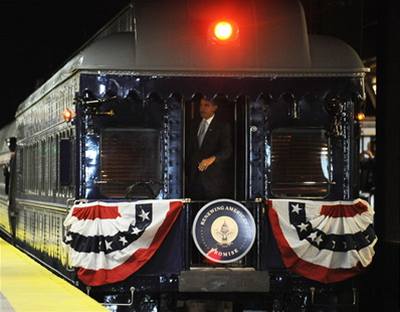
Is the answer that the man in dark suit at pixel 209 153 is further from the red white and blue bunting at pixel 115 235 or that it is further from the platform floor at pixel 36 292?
the platform floor at pixel 36 292

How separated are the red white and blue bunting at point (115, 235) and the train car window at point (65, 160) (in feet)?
1.92

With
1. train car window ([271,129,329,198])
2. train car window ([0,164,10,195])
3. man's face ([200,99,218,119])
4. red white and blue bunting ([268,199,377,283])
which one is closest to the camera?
red white and blue bunting ([268,199,377,283])

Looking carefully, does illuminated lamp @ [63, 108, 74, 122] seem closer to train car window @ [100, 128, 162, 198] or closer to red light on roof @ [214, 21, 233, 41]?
train car window @ [100, 128, 162, 198]

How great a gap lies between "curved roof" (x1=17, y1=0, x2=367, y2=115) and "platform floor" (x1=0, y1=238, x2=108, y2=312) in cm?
215

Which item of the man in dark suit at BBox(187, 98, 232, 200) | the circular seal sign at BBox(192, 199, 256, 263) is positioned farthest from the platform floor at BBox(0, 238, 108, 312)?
the man in dark suit at BBox(187, 98, 232, 200)

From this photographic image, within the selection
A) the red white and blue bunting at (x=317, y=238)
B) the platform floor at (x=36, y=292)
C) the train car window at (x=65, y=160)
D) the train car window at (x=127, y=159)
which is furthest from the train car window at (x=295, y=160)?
the platform floor at (x=36, y=292)

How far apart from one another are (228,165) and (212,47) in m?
1.23

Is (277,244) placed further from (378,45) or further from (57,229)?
(378,45)

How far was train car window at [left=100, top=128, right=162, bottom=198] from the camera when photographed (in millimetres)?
8992

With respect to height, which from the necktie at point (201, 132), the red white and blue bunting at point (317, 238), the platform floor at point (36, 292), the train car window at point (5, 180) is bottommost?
the platform floor at point (36, 292)

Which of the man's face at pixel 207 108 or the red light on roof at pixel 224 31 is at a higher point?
the red light on roof at pixel 224 31

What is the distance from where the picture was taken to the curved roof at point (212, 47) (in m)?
8.84

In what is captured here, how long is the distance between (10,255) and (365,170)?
991 centimetres

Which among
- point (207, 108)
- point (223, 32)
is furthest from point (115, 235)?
point (223, 32)
